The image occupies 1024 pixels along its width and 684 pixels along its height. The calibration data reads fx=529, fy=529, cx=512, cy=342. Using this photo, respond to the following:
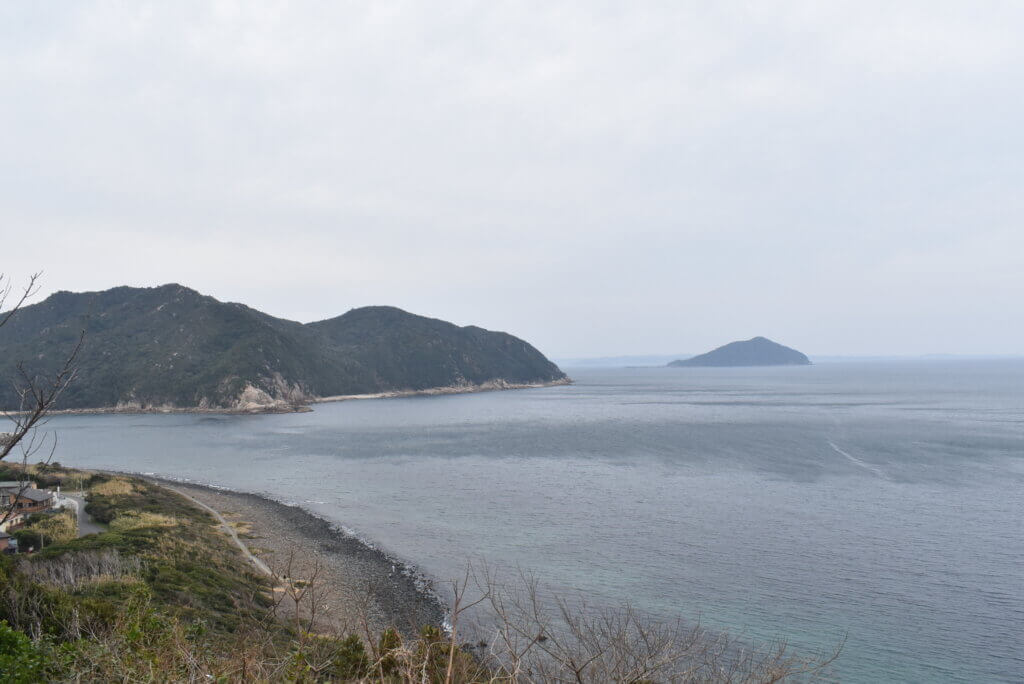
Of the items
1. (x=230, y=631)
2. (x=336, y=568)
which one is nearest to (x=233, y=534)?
(x=336, y=568)

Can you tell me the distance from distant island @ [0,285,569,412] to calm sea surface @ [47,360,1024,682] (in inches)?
1510

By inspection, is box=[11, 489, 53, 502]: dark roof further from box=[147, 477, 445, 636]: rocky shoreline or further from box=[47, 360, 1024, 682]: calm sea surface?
box=[47, 360, 1024, 682]: calm sea surface

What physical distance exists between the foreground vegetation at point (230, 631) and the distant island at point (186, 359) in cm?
9179

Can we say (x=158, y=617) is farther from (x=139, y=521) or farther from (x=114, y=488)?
(x=114, y=488)

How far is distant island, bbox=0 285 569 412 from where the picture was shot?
119 metres

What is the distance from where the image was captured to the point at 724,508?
3503 cm

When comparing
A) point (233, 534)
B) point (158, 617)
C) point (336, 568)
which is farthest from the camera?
point (233, 534)

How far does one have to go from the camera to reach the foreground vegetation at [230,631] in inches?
287

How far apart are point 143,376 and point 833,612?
139913mm

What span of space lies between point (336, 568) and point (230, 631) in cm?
1021

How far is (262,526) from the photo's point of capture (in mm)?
33750

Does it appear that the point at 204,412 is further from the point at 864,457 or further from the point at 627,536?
the point at 864,457

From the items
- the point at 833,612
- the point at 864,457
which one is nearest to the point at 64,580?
the point at 833,612

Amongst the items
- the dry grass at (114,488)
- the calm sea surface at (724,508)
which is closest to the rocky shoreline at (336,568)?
the calm sea surface at (724,508)
